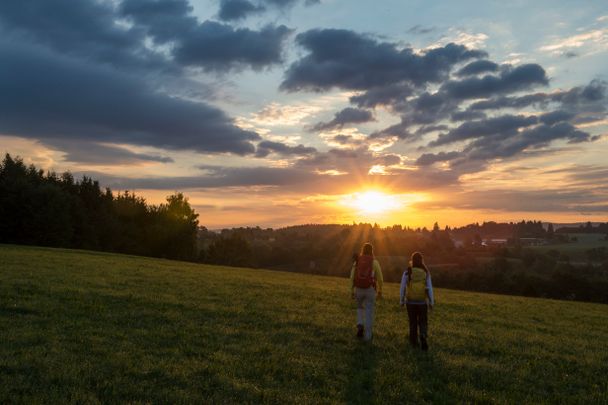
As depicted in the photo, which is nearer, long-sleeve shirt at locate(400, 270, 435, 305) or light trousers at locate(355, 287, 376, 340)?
long-sleeve shirt at locate(400, 270, 435, 305)

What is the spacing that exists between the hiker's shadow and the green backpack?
7.19 ft

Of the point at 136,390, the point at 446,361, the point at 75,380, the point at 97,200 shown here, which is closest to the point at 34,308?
the point at 75,380

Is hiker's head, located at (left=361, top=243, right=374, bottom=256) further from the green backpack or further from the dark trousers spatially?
the dark trousers

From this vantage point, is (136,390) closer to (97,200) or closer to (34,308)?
(34,308)

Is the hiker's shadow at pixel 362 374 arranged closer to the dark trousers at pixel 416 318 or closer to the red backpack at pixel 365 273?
the dark trousers at pixel 416 318

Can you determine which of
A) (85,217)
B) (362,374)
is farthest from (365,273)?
(85,217)

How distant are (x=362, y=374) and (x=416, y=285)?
495 cm

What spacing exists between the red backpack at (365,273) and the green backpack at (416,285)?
1.26 metres

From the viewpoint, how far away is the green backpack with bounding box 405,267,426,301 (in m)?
15.9

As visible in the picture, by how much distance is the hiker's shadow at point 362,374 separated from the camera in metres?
10.2

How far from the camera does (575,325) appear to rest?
26.2 metres

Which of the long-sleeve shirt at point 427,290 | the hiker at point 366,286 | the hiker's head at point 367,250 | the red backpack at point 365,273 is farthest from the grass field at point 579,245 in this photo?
the red backpack at point 365,273

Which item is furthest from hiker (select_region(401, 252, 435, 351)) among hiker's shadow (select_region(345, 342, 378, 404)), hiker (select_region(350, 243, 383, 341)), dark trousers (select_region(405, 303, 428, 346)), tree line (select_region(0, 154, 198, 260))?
tree line (select_region(0, 154, 198, 260))

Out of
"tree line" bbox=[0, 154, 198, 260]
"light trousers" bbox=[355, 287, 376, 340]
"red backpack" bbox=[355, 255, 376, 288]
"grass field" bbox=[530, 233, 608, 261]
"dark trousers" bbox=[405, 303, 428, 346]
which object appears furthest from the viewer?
"grass field" bbox=[530, 233, 608, 261]
